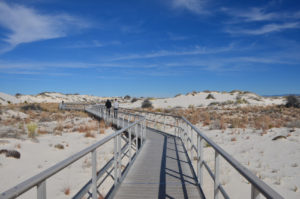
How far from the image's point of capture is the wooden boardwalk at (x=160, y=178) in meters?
4.91

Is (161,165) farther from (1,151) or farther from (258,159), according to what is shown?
(1,151)

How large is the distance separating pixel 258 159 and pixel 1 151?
33.1ft

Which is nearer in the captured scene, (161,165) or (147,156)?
(161,165)

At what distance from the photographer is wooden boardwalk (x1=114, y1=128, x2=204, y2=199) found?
16.1 ft

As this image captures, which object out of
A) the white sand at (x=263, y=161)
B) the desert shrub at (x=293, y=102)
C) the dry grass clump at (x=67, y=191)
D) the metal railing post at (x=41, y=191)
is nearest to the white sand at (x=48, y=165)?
the dry grass clump at (x=67, y=191)

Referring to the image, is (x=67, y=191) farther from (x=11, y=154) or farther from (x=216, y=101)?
(x=216, y=101)

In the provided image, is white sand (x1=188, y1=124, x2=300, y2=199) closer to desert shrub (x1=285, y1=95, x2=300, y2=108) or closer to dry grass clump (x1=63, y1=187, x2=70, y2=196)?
dry grass clump (x1=63, y1=187, x2=70, y2=196)

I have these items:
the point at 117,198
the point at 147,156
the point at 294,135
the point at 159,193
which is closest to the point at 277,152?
the point at 294,135

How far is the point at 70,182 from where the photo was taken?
7.37 metres

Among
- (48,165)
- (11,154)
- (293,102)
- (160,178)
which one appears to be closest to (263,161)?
(160,178)

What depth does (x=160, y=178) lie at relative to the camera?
6.00 metres

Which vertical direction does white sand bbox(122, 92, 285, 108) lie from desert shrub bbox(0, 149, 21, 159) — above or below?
above

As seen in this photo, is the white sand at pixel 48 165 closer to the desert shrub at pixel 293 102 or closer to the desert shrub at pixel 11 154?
the desert shrub at pixel 11 154

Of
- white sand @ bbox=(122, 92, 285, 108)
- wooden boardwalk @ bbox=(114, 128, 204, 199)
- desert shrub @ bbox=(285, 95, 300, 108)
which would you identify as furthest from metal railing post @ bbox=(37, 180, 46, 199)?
white sand @ bbox=(122, 92, 285, 108)
